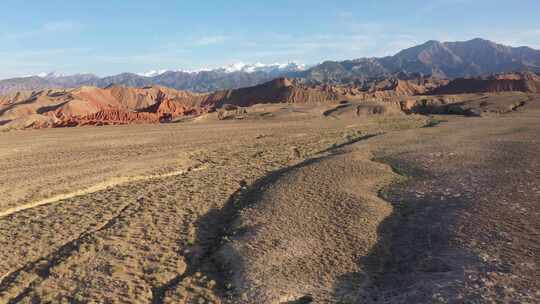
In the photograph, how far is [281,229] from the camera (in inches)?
585

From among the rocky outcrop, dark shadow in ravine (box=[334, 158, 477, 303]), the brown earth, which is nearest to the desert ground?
dark shadow in ravine (box=[334, 158, 477, 303])

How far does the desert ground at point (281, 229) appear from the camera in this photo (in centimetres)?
1102

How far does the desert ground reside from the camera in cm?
1102

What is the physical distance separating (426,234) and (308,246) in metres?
3.64

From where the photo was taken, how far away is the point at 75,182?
23547 mm

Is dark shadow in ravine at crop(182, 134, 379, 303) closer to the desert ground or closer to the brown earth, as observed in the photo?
the desert ground

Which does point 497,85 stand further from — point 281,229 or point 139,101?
point 281,229

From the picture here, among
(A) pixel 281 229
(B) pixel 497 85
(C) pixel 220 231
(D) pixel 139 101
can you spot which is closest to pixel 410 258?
(A) pixel 281 229

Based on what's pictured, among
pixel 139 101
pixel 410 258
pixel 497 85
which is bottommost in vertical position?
pixel 410 258

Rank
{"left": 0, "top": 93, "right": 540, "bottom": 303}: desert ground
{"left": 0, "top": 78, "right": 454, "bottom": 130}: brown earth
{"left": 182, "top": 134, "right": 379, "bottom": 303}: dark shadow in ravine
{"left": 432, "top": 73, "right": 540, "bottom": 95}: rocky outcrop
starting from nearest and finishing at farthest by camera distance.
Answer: {"left": 0, "top": 93, "right": 540, "bottom": 303}: desert ground
{"left": 182, "top": 134, "right": 379, "bottom": 303}: dark shadow in ravine
{"left": 0, "top": 78, "right": 454, "bottom": 130}: brown earth
{"left": 432, "top": 73, "right": 540, "bottom": 95}: rocky outcrop

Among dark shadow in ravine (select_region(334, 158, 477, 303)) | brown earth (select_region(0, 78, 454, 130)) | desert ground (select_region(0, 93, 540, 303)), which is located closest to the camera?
dark shadow in ravine (select_region(334, 158, 477, 303))

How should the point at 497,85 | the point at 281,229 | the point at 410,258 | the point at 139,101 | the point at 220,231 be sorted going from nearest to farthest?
the point at 410,258, the point at 281,229, the point at 220,231, the point at 497,85, the point at 139,101

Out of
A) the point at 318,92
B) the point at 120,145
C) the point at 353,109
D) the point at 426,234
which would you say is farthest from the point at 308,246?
the point at 318,92

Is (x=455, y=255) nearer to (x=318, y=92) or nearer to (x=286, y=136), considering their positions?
(x=286, y=136)
